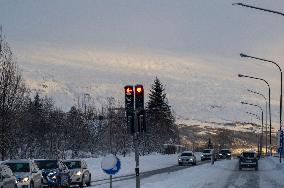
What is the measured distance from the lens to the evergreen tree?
403 feet

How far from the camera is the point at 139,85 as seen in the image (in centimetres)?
2220

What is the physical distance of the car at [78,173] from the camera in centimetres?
3431

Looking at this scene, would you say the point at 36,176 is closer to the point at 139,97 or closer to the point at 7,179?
the point at 7,179

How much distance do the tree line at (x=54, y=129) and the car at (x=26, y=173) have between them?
66.1 feet

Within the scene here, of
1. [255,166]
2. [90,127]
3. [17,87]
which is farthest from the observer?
[90,127]

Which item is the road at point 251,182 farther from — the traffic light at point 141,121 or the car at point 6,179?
the car at point 6,179

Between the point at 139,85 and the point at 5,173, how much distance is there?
5.50 metres

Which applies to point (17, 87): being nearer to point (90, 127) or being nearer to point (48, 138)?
point (48, 138)

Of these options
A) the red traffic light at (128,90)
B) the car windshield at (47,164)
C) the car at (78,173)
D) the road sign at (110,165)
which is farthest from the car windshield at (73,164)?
the red traffic light at (128,90)

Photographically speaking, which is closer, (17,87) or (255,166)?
(17,87)

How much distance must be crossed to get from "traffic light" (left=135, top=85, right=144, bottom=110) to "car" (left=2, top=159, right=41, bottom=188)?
637 centimetres

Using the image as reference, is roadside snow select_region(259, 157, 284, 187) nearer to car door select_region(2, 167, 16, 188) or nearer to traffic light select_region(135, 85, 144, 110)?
traffic light select_region(135, 85, 144, 110)

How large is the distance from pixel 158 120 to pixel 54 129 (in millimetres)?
37572

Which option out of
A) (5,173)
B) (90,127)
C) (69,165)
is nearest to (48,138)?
(90,127)
